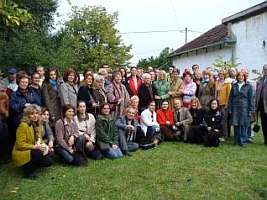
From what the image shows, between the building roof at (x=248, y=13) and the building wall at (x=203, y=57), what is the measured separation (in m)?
1.57

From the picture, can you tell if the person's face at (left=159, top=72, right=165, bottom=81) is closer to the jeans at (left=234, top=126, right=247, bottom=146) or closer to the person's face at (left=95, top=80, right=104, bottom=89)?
the person's face at (left=95, top=80, right=104, bottom=89)

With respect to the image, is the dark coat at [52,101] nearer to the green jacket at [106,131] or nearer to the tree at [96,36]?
the green jacket at [106,131]

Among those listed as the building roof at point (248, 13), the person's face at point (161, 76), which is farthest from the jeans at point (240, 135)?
the building roof at point (248, 13)

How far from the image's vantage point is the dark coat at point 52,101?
9492mm

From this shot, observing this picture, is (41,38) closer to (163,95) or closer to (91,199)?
(163,95)

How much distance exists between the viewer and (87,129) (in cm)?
970

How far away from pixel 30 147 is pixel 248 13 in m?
15.6

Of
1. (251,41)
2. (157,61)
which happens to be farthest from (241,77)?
(157,61)

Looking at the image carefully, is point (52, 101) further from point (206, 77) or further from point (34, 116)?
point (206, 77)

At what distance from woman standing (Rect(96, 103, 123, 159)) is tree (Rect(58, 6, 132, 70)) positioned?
25.6 metres

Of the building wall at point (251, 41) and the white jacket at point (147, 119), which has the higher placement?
the building wall at point (251, 41)

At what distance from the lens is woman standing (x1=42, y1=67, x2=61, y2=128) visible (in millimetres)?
9500

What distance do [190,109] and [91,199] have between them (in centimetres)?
532

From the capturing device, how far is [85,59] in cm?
3603
